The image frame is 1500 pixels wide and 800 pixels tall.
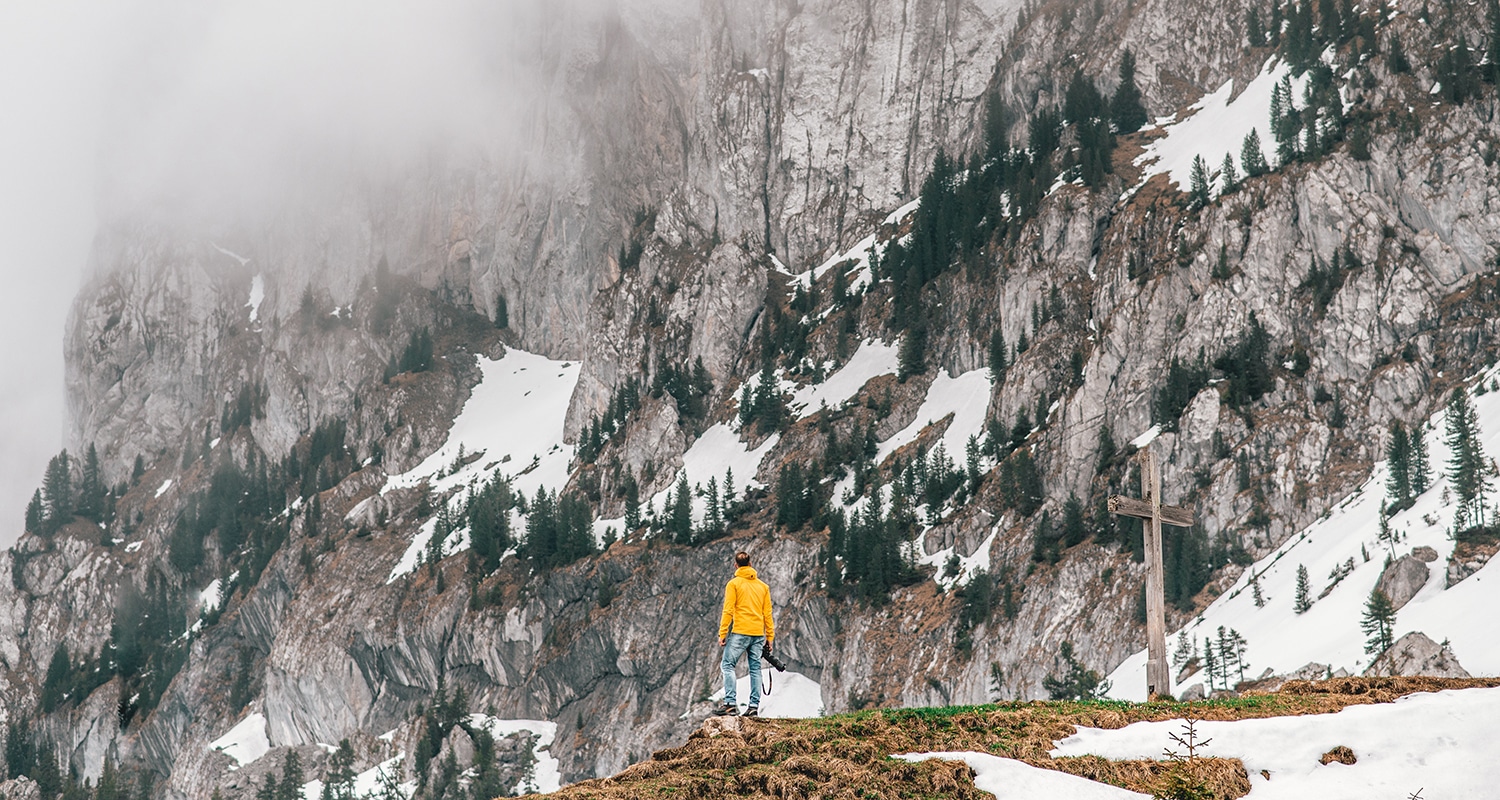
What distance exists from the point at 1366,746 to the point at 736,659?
10.0 metres

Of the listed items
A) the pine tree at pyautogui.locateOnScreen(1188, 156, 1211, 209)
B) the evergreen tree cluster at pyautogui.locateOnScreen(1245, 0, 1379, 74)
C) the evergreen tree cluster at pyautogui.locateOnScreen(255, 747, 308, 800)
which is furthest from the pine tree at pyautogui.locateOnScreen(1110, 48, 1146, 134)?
the evergreen tree cluster at pyautogui.locateOnScreen(255, 747, 308, 800)

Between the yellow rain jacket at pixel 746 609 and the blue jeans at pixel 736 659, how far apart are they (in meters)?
0.16

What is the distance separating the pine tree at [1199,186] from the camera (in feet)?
378

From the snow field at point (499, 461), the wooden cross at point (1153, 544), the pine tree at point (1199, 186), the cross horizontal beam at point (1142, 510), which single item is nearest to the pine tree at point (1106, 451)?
the pine tree at point (1199, 186)

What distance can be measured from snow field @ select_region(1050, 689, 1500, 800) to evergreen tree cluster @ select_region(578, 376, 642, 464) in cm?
14263

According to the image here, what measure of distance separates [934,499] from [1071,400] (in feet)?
50.7

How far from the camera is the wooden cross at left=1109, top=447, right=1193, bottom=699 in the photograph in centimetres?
2625

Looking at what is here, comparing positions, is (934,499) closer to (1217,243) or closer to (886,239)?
(1217,243)

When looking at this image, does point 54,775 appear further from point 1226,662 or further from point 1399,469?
point 1399,469

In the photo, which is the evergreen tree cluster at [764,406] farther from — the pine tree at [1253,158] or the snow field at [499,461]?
the pine tree at [1253,158]

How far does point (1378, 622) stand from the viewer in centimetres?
6550

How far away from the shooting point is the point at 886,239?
16712 centimetres

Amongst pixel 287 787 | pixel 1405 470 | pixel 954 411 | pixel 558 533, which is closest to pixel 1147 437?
pixel 1405 470

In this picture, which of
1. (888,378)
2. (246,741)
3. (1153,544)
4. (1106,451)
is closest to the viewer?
(1153,544)
